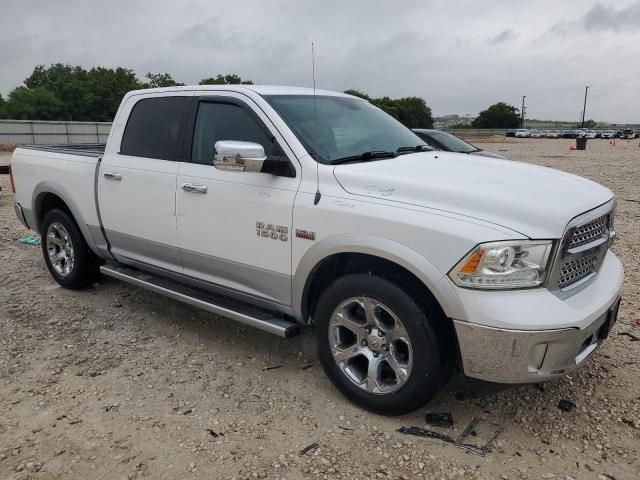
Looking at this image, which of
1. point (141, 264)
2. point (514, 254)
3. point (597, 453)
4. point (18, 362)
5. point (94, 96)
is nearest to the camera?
point (514, 254)

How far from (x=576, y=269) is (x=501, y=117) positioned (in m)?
110

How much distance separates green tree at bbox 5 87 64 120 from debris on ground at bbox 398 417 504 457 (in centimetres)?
5870

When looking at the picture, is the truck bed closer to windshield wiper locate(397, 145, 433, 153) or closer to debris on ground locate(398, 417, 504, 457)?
windshield wiper locate(397, 145, 433, 153)

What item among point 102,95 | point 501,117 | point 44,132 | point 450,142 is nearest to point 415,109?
point 501,117

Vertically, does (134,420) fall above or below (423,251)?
below

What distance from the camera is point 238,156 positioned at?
3297mm

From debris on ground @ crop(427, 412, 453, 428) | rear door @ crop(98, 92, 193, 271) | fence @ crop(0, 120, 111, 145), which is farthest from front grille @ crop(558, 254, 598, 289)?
fence @ crop(0, 120, 111, 145)

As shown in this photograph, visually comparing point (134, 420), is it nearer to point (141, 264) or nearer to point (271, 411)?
point (271, 411)

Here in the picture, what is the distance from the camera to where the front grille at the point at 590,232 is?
287cm

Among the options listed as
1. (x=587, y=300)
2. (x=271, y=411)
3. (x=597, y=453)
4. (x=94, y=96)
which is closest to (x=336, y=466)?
(x=271, y=411)

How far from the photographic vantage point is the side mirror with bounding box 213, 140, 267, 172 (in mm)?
3297

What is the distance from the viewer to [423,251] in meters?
2.86

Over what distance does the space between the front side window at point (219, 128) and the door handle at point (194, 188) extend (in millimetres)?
189

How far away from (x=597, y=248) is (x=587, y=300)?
40 cm
